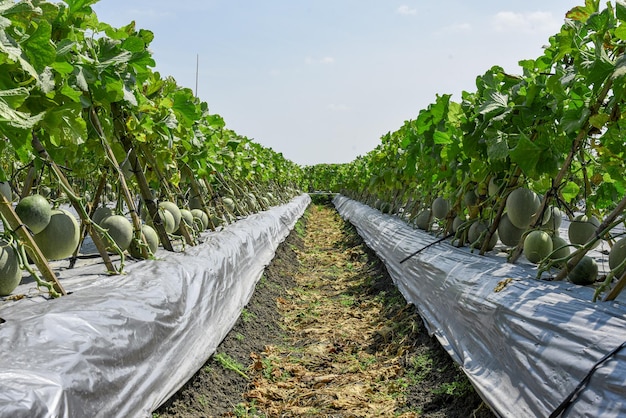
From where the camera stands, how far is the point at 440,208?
644 centimetres

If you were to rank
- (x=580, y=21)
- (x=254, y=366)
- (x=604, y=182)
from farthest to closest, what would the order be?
(x=254, y=366) → (x=604, y=182) → (x=580, y=21)

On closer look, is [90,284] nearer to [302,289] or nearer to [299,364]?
[299,364]

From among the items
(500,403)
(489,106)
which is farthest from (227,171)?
(500,403)

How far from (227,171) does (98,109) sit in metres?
5.00

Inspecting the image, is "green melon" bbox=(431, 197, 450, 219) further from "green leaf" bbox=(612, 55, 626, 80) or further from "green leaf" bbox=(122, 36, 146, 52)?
"green leaf" bbox=(122, 36, 146, 52)

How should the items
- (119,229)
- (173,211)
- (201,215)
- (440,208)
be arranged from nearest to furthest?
(119,229) < (173,211) < (201,215) < (440,208)

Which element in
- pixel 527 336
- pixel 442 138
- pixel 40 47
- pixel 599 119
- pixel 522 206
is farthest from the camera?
pixel 442 138

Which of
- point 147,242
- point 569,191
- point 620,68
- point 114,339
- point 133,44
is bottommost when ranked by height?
point 114,339

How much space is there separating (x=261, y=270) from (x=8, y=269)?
13.6ft

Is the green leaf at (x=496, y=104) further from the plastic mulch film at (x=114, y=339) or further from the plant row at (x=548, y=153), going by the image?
the plastic mulch film at (x=114, y=339)

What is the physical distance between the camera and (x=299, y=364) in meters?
4.46

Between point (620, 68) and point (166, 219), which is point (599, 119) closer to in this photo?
point (620, 68)

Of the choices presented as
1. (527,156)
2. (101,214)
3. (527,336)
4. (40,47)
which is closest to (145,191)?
(101,214)

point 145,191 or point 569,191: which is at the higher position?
point 569,191
